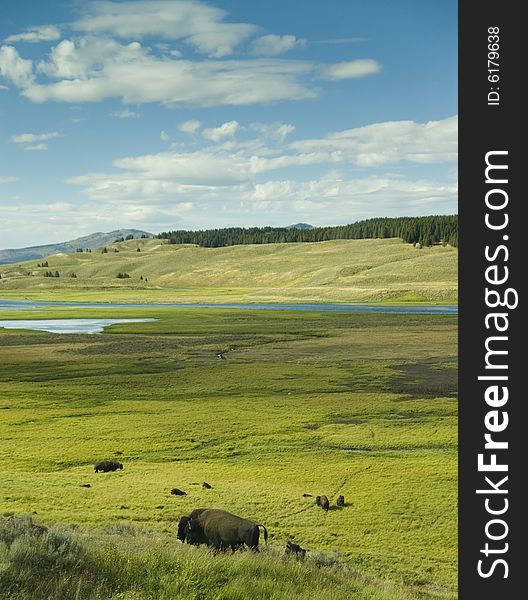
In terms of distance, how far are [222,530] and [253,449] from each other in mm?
17686

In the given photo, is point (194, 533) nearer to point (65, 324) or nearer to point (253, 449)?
point (253, 449)

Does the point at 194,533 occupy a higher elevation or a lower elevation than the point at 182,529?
higher

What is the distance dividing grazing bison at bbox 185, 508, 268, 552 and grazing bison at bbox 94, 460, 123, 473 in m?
14.0

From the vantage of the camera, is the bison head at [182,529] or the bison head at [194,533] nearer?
the bison head at [194,533]

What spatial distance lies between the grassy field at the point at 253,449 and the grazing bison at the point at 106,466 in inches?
14.7

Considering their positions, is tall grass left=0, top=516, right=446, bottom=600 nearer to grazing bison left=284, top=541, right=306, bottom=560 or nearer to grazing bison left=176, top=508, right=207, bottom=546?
grazing bison left=284, top=541, right=306, bottom=560

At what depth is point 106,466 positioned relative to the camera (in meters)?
29.3

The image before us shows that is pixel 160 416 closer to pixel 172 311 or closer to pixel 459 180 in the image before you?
pixel 459 180

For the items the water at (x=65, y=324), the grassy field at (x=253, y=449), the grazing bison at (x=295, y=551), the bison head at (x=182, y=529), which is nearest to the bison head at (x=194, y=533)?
the bison head at (x=182, y=529)

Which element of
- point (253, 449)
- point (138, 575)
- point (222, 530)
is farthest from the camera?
point (253, 449)

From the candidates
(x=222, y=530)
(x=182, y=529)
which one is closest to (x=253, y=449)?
(x=182, y=529)

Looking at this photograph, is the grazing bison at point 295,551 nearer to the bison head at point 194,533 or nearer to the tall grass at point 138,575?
the bison head at point 194,533

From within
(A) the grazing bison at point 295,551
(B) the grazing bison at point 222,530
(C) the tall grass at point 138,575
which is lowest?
(A) the grazing bison at point 295,551

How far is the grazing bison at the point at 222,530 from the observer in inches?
606
